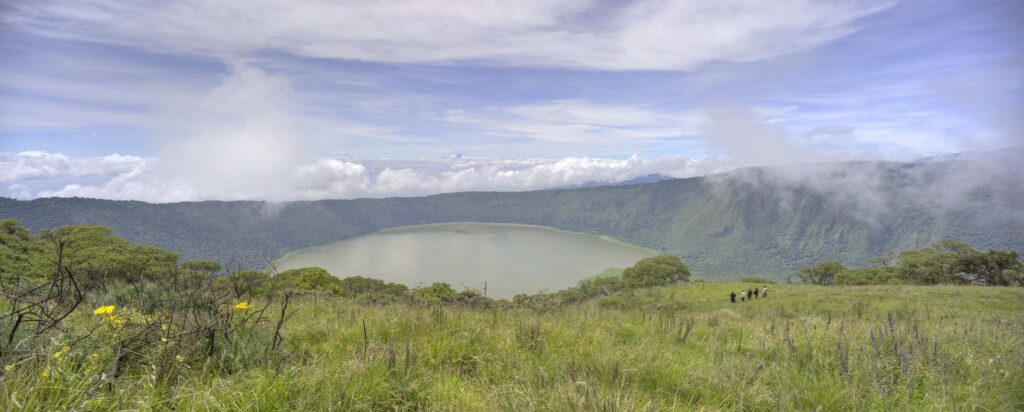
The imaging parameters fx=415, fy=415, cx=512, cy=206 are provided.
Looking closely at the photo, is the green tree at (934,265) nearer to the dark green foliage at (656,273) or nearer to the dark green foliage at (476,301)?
the dark green foliage at (656,273)

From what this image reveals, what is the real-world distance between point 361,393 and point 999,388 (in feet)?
16.0

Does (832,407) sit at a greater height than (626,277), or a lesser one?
greater

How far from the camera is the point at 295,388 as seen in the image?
274cm

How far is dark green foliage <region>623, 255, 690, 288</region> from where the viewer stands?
6699 cm

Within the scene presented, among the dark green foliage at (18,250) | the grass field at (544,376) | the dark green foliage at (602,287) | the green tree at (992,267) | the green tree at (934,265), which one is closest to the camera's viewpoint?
the grass field at (544,376)

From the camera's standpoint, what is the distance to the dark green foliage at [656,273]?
67.0 m

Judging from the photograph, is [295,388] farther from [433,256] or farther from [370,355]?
[433,256]

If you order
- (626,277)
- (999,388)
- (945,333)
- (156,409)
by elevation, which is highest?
(156,409)

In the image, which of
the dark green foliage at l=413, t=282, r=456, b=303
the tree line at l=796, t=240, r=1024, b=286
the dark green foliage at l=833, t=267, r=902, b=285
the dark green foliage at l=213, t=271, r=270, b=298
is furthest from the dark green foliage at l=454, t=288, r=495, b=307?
the dark green foliage at l=833, t=267, r=902, b=285

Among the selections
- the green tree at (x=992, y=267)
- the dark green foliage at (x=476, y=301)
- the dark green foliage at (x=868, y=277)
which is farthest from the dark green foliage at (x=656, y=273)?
the dark green foliage at (x=476, y=301)

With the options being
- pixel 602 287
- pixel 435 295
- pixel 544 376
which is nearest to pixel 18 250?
pixel 435 295

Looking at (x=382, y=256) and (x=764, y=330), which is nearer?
(x=764, y=330)

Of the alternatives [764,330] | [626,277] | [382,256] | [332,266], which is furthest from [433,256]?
[764,330]

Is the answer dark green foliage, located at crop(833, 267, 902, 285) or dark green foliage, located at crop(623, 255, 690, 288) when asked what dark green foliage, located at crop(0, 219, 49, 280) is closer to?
dark green foliage, located at crop(623, 255, 690, 288)
